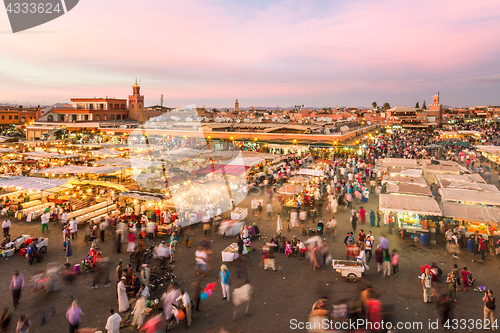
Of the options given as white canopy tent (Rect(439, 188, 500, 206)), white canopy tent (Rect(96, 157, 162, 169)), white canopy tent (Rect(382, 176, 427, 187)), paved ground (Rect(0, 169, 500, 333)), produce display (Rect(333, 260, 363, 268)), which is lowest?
paved ground (Rect(0, 169, 500, 333))

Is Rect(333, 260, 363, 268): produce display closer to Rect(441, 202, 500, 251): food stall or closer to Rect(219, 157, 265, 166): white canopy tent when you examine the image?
Rect(441, 202, 500, 251): food stall

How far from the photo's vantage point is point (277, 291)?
24.0ft

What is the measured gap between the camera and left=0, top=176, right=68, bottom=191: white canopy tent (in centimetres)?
1324

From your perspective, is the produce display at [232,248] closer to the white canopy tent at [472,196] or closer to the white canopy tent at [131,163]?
the white canopy tent at [472,196]

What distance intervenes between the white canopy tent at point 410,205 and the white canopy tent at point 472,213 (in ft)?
1.50

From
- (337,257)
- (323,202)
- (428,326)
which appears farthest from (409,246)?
(323,202)

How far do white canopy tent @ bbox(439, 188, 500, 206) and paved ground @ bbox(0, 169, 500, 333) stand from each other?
10.5 ft

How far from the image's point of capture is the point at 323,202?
15.1 meters

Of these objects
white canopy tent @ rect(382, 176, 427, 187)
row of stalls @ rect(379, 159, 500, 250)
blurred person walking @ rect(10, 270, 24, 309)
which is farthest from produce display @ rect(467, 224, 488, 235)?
blurred person walking @ rect(10, 270, 24, 309)

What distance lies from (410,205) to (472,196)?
355 cm

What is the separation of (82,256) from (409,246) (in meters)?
11.3

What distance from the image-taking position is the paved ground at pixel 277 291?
6262 mm

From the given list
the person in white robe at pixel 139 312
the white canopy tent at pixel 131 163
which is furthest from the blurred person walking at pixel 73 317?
the white canopy tent at pixel 131 163

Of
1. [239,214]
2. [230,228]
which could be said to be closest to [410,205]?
[239,214]
